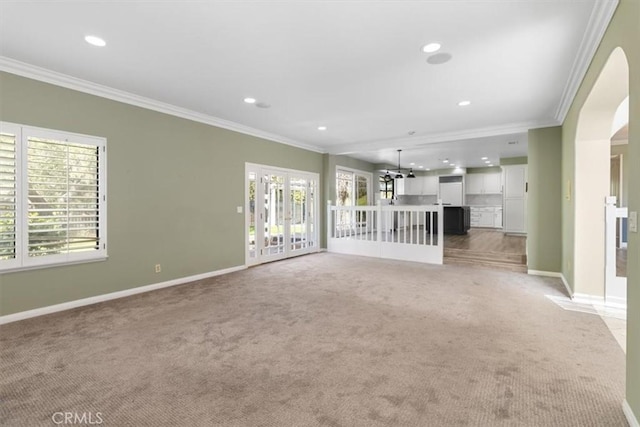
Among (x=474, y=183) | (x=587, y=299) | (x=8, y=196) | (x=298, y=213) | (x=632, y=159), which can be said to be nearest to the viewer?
(x=632, y=159)

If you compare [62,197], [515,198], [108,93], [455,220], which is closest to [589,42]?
[108,93]

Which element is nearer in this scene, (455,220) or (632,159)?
(632,159)

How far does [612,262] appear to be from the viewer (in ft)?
12.4

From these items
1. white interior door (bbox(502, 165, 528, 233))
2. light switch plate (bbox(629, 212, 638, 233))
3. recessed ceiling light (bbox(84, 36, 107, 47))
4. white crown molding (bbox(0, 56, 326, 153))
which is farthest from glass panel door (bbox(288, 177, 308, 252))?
white interior door (bbox(502, 165, 528, 233))

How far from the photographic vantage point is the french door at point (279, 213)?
20.2 ft

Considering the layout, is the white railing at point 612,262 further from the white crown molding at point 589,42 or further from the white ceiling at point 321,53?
the white ceiling at point 321,53

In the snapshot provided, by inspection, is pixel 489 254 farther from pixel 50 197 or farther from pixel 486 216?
pixel 50 197

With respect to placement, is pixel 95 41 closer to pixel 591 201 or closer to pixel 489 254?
pixel 591 201

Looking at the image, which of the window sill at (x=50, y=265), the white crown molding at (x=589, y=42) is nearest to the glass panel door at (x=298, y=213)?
the window sill at (x=50, y=265)

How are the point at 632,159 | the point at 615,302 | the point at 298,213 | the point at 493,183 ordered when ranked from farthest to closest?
the point at 493,183
the point at 298,213
the point at 615,302
the point at 632,159

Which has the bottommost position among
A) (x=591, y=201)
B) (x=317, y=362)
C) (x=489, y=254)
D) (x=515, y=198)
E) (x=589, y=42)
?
(x=317, y=362)

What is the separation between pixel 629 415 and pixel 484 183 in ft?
36.7

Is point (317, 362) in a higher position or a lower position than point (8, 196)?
lower

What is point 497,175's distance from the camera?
11.5 m
